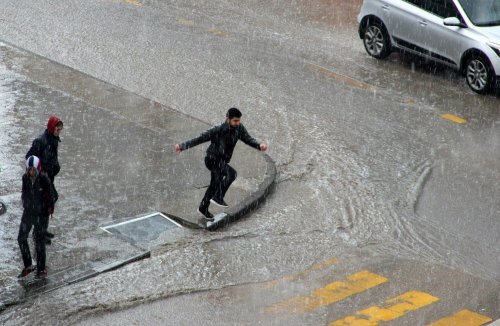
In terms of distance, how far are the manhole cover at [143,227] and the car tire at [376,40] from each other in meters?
9.14

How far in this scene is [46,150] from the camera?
36.7 ft

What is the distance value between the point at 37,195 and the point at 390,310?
403 cm

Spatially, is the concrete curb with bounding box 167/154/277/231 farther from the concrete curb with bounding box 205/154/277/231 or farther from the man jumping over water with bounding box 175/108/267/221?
the man jumping over water with bounding box 175/108/267/221

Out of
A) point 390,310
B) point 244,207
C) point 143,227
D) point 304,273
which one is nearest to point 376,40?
point 244,207

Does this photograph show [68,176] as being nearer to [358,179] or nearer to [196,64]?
[358,179]

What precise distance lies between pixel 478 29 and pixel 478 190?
558cm

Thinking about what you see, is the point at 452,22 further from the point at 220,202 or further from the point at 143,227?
the point at 143,227

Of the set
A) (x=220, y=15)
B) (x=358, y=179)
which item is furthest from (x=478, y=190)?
(x=220, y=15)

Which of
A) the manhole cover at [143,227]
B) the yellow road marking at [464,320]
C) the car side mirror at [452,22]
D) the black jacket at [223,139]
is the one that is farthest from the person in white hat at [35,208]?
the car side mirror at [452,22]

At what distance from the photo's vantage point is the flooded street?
10711 mm

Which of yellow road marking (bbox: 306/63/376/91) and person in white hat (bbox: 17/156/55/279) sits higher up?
yellow road marking (bbox: 306/63/376/91)

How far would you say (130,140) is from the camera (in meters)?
14.7

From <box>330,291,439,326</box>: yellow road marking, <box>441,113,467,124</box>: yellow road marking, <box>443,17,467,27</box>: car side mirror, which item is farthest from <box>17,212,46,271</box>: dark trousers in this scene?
<box>443,17,467,27</box>: car side mirror

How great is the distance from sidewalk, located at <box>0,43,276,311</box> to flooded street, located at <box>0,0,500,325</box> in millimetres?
39
